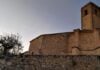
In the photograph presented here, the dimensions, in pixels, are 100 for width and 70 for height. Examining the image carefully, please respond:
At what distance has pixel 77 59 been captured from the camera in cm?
1330

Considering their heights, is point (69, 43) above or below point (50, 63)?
above

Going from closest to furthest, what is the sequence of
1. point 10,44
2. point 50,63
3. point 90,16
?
point 50,63 < point 10,44 < point 90,16

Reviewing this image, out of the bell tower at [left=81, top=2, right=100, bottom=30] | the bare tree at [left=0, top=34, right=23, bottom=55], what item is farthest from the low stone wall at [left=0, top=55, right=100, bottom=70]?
the bell tower at [left=81, top=2, right=100, bottom=30]

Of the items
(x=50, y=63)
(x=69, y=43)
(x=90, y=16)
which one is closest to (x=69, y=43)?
(x=69, y=43)

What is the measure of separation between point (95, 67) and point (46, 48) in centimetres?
1559

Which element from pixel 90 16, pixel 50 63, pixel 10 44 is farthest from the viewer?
pixel 90 16

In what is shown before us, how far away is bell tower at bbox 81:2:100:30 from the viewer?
3264cm

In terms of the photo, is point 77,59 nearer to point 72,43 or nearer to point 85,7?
point 72,43

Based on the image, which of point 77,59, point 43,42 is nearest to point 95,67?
point 77,59

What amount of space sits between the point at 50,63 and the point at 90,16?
2165 cm

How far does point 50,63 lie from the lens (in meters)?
13.1

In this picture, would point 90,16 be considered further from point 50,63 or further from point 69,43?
point 50,63

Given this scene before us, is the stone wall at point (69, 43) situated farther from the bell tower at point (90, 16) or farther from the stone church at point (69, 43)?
the bell tower at point (90, 16)

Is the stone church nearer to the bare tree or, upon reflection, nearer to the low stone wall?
the bare tree
